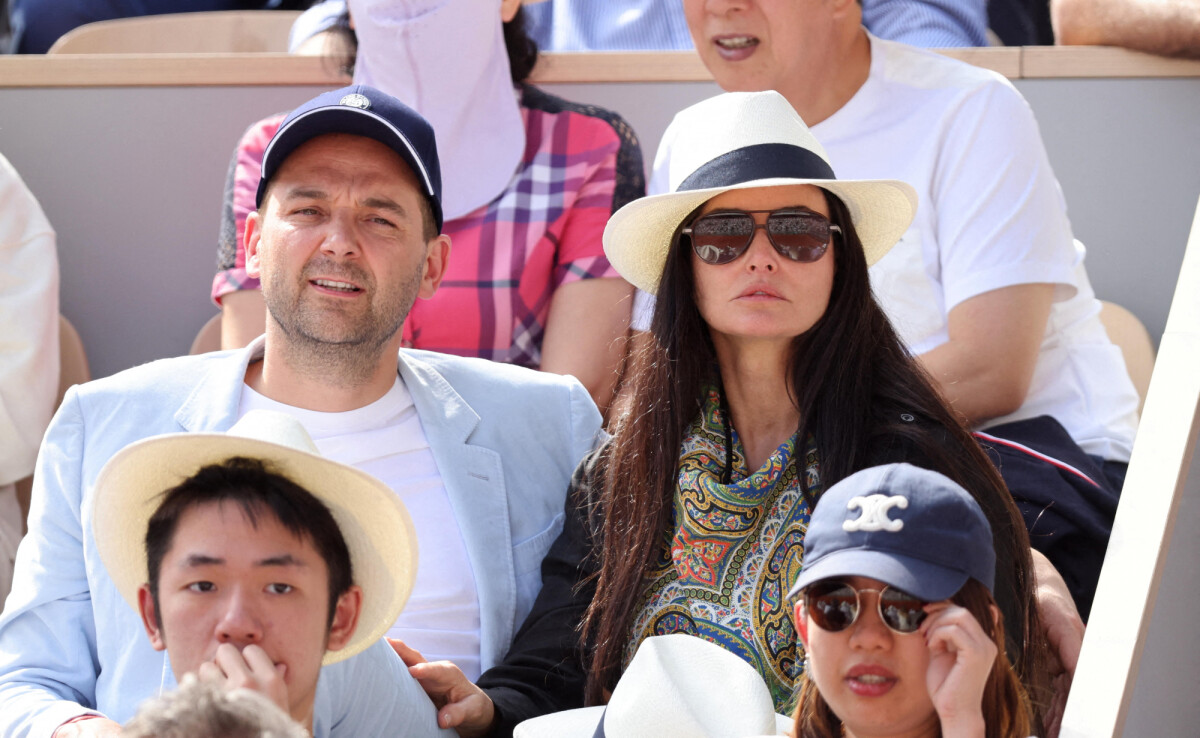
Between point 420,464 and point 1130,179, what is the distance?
6.09ft

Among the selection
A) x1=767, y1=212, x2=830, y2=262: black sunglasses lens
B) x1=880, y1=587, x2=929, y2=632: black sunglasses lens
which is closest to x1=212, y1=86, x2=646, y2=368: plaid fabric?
x1=767, y1=212, x2=830, y2=262: black sunglasses lens

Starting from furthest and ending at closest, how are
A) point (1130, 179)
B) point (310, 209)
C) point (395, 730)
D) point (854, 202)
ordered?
point (1130, 179) → point (310, 209) → point (854, 202) → point (395, 730)

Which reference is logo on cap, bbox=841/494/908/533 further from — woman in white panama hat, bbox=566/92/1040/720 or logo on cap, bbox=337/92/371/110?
logo on cap, bbox=337/92/371/110

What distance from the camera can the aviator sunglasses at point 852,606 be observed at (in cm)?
136

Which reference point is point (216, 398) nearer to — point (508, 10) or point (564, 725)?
point (564, 725)

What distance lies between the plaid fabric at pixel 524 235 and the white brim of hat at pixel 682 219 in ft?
1.86

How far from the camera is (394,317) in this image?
223cm

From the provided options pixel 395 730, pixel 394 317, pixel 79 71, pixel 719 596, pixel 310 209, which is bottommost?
pixel 395 730

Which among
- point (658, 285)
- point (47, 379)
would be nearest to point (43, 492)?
point (47, 379)

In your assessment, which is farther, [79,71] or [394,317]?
[79,71]

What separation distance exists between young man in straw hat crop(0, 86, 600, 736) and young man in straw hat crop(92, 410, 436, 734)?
1.26 ft

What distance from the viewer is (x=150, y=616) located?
1658mm

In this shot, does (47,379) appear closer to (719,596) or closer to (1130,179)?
(719,596)

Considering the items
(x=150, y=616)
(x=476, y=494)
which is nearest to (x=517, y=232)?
(x=476, y=494)
